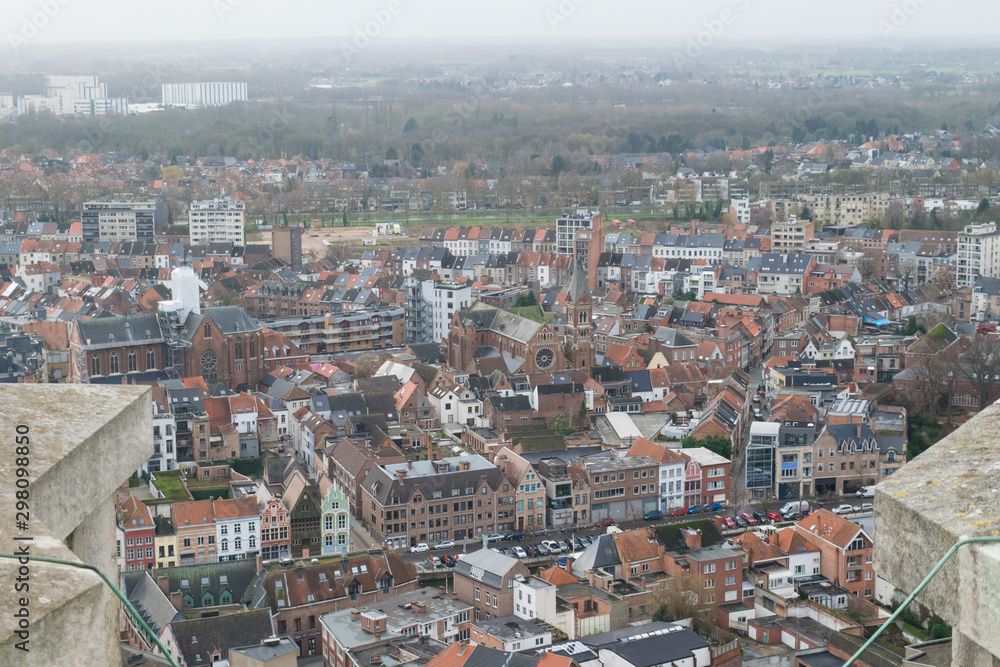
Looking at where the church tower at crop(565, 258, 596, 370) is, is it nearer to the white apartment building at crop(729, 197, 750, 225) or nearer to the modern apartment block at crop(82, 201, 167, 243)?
the white apartment building at crop(729, 197, 750, 225)

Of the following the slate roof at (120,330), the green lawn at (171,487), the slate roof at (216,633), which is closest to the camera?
the slate roof at (216,633)

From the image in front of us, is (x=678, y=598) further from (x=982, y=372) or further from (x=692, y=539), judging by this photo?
(x=982, y=372)

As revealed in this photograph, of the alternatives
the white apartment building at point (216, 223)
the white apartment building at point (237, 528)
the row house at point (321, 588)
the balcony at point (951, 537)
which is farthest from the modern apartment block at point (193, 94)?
the balcony at point (951, 537)

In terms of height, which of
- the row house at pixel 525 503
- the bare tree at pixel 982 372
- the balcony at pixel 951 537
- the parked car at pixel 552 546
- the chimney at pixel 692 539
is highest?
the balcony at pixel 951 537

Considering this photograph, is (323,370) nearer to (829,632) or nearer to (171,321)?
(171,321)

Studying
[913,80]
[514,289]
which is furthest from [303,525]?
[913,80]

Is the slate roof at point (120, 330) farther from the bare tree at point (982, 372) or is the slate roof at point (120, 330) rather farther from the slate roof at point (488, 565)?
the bare tree at point (982, 372)

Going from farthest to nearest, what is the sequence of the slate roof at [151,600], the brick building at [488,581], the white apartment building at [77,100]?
the white apartment building at [77,100]
the brick building at [488,581]
the slate roof at [151,600]
